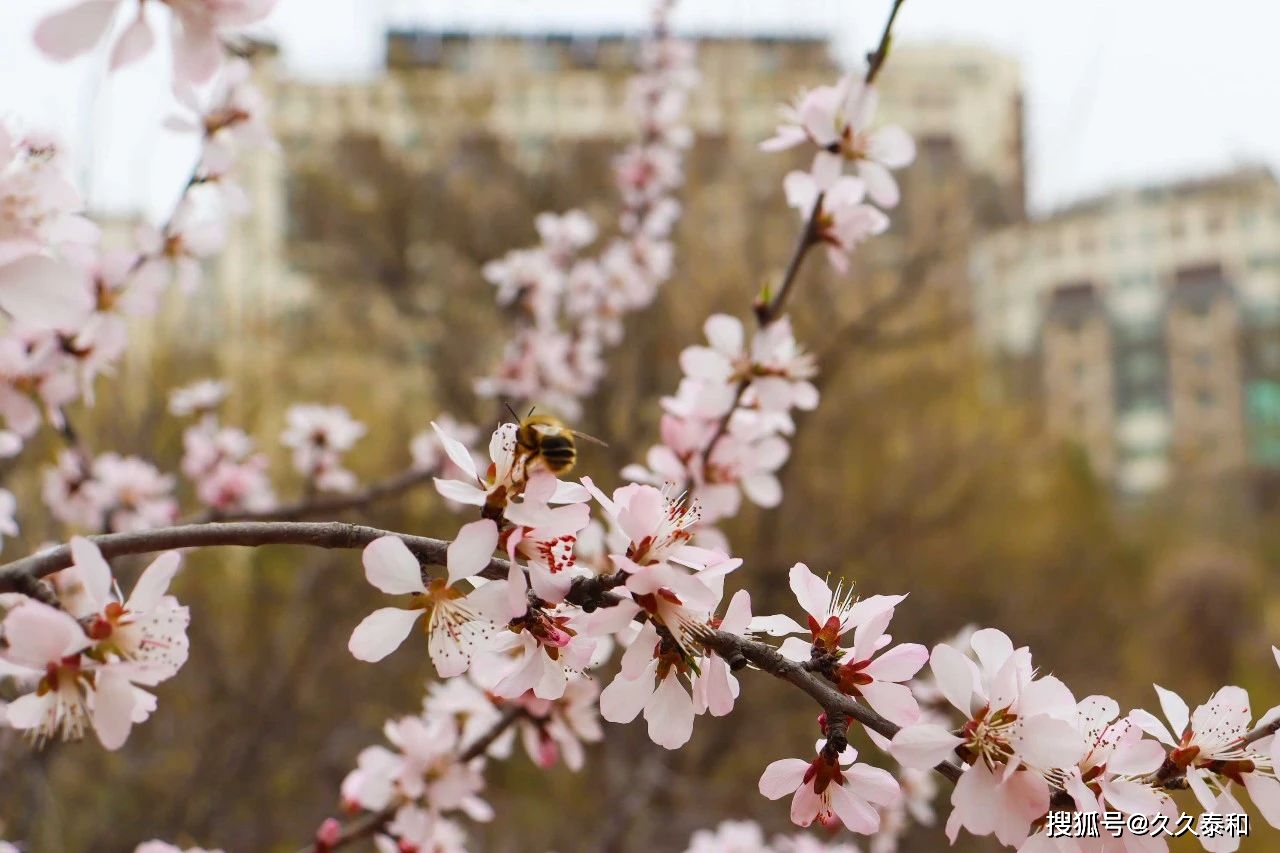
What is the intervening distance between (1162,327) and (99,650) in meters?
18.9

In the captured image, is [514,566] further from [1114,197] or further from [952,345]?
[1114,197]

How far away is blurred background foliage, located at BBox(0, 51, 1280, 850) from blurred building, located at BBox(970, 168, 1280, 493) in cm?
280

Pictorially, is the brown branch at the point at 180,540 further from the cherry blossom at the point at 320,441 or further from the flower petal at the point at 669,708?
the cherry blossom at the point at 320,441

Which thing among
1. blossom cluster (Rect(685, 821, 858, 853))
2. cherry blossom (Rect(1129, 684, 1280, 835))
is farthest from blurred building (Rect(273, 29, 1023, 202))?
cherry blossom (Rect(1129, 684, 1280, 835))

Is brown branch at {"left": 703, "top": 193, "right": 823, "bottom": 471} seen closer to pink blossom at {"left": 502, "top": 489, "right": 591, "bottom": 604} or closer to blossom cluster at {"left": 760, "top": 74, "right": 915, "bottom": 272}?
blossom cluster at {"left": 760, "top": 74, "right": 915, "bottom": 272}

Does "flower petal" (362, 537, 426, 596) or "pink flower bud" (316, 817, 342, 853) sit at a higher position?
"flower petal" (362, 537, 426, 596)

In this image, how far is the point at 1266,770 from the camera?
69 cm

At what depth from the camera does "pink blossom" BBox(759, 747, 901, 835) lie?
615 mm

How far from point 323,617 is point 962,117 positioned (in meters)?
7.27

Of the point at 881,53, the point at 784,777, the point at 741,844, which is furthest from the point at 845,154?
the point at 741,844

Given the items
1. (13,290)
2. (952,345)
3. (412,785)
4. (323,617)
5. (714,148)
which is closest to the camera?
(13,290)

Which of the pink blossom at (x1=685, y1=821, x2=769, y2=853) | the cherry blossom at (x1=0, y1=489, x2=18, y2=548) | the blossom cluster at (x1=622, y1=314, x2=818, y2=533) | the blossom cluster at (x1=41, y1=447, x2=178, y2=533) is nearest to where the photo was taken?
the cherry blossom at (x1=0, y1=489, x2=18, y2=548)

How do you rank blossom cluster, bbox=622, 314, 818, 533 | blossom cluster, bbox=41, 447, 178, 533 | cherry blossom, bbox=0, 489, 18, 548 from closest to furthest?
cherry blossom, bbox=0, 489, 18, 548
blossom cluster, bbox=622, 314, 818, 533
blossom cluster, bbox=41, 447, 178, 533

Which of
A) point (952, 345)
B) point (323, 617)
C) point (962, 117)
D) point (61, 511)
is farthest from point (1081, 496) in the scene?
point (61, 511)
